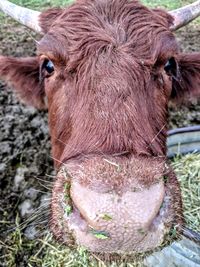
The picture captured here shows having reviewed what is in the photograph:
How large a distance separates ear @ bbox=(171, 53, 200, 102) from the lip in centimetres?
179

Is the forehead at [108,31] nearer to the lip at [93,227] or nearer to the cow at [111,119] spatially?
the cow at [111,119]

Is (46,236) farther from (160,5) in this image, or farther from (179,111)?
(160,5)

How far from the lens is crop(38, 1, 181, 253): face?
8.29 feet

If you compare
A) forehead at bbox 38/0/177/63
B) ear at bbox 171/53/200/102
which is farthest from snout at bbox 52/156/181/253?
ear at bbox 171/53/200/102

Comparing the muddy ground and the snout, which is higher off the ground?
the snout

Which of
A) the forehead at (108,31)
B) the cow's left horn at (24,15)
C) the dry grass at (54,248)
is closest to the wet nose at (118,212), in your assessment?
the forehead at (108,31)

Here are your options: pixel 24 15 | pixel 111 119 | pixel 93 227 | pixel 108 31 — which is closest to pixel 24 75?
pixel 24 15

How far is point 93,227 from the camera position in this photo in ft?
8.34

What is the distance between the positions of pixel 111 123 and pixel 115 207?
629mm

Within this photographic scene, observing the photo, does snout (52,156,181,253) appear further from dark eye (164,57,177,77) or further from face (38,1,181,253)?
dark eye (164,57,177,77)

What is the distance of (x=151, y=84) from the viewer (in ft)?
10.9

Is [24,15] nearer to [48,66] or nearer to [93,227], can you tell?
[48,66]

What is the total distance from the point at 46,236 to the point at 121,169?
8.12ft

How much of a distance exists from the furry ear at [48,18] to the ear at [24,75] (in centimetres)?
35
